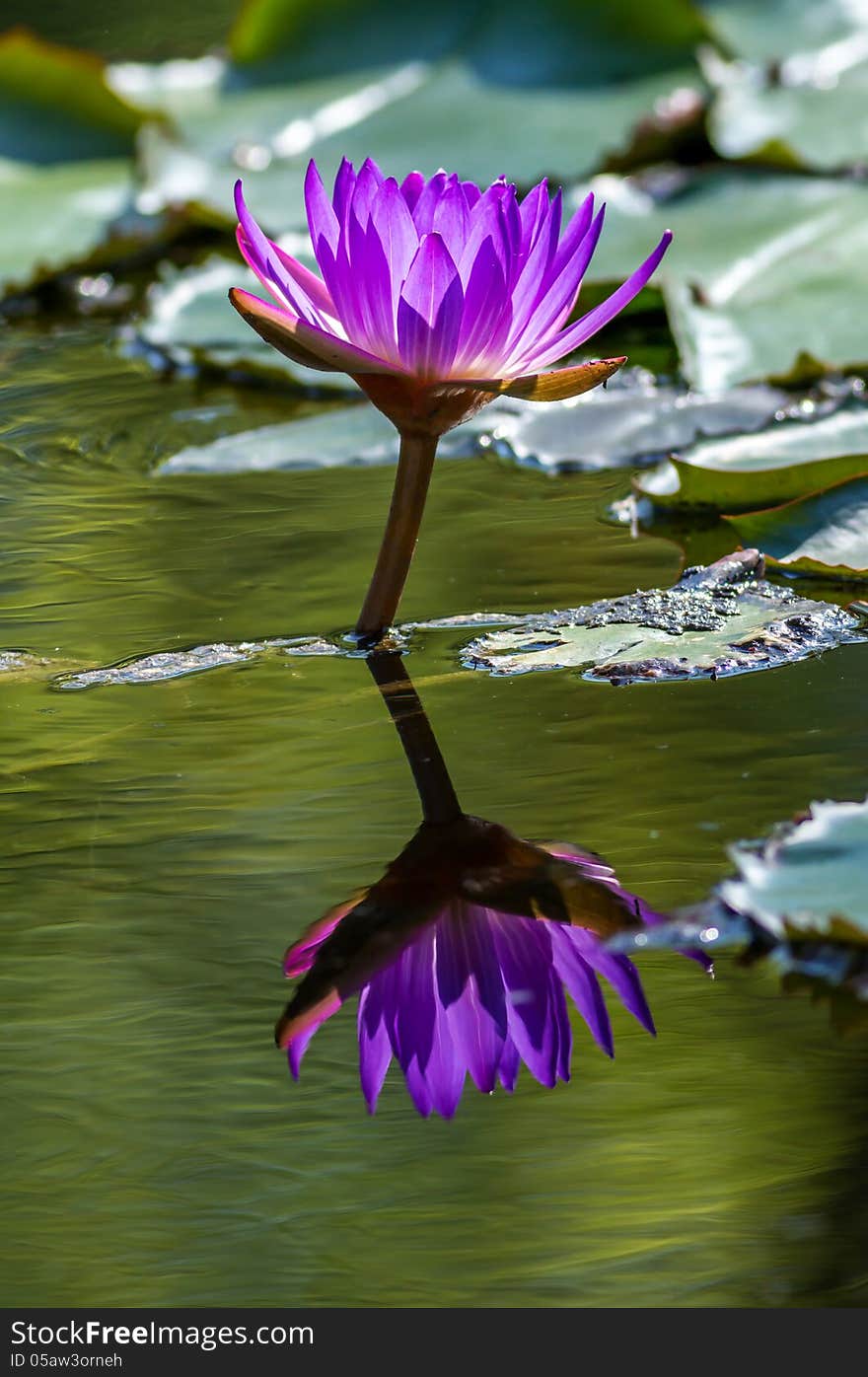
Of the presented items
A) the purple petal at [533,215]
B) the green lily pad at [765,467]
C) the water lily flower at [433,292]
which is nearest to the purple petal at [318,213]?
the water lily flower at [433,292]

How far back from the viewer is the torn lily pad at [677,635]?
101 centimetres

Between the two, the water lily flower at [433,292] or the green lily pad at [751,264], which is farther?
the green lily pad at [751,264]

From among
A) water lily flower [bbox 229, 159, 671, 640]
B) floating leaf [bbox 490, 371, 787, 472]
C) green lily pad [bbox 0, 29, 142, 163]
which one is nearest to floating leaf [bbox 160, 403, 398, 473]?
floating leaf [bbox 490, 371, 787, 472]

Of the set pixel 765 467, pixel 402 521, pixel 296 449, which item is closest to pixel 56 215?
pixel 296 449

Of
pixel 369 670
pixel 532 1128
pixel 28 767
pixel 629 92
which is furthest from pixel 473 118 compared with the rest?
pixel 532 1128

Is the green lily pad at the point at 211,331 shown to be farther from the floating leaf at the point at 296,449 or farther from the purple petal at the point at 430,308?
the purple petal at the point at 430,308

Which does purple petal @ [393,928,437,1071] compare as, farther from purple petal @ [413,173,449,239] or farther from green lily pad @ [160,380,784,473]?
green lily pad @ [160,380,784,473]

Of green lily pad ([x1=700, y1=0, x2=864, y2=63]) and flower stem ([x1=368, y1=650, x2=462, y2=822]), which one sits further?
green lily pad ([x1=700, y1=0, x2=864, y2=63])

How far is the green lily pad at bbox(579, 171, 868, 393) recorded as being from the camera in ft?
5.27

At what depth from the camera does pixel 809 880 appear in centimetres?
68

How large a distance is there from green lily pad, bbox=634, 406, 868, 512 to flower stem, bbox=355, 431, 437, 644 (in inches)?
11.2

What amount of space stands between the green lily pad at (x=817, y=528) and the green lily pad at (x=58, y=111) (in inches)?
71.4
